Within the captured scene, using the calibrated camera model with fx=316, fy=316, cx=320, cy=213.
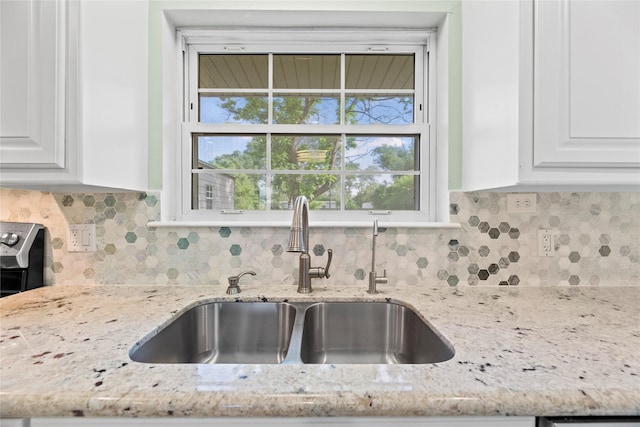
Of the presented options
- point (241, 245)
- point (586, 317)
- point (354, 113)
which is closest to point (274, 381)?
point (241, 245)

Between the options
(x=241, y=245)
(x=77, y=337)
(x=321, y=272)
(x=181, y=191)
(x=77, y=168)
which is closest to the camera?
(x=77, y=337)

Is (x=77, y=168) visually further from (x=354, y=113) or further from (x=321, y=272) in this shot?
(x=354, y=113)

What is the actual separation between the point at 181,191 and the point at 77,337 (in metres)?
0.80

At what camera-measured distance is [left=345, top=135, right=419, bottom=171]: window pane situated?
1.54 metres

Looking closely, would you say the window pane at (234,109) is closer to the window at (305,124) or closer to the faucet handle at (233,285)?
the window at (305,124)

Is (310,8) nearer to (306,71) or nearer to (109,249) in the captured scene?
(306,71)

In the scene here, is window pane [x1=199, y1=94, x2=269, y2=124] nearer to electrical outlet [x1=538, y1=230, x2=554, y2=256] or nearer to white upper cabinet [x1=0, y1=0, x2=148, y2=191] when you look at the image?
white upper cabinet [x1=0, y1=0, x2=148, y2=191]

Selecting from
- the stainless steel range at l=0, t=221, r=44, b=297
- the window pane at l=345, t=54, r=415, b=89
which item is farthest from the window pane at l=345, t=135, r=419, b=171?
the stainless steel range at l=0, t=221, r=44, b=297

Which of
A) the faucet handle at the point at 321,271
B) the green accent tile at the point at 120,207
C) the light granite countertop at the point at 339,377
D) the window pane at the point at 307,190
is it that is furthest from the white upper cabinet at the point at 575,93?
the green accent tile at the point at 120,207

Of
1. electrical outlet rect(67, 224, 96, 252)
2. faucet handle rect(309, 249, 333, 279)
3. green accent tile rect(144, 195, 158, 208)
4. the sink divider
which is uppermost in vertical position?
green accent tile rect(144, 195, 158, 208)

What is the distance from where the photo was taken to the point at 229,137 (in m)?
1.54

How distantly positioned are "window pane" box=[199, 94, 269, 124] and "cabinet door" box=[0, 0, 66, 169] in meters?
0.64

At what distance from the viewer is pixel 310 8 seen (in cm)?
134

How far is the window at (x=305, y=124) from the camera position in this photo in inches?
59.7
